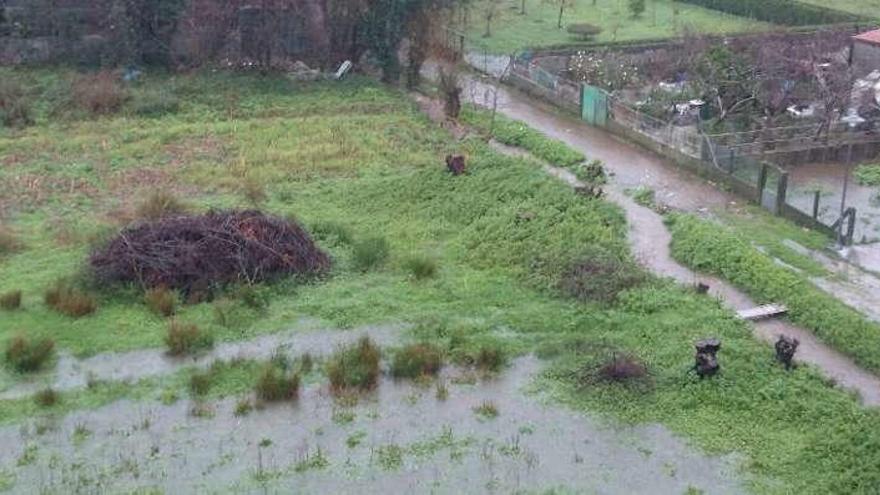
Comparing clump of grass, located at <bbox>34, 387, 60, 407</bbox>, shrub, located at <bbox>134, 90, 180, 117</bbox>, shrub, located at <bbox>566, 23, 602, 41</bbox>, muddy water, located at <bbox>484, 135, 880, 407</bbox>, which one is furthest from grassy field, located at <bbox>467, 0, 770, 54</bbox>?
clump of grass, located at <bbox>34, 387, 60, 407</bbox>

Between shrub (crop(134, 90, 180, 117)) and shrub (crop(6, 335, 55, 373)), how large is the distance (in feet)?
41.4

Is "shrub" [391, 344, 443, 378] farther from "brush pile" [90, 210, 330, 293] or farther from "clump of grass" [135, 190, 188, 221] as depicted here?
"clump of grass" [135, 190, 188, 221]

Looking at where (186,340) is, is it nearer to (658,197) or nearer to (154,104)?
(658,197)

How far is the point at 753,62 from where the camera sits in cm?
2688

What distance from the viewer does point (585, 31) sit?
37.6 m

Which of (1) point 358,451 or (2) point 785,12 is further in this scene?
(2) point 785,12

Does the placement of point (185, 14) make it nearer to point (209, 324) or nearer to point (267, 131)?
point (267, 131)

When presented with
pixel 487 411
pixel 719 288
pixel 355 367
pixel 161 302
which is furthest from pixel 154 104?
pixel 487 411

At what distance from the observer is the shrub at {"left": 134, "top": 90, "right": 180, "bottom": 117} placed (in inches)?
1064

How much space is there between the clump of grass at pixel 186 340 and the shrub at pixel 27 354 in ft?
5.21

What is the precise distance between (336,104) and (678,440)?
55.8 ft

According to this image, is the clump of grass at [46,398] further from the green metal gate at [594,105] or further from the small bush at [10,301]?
the green metal gate at [594,105]

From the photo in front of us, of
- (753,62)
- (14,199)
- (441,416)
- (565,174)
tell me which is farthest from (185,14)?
(441,416)

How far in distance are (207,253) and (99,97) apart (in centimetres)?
1132
